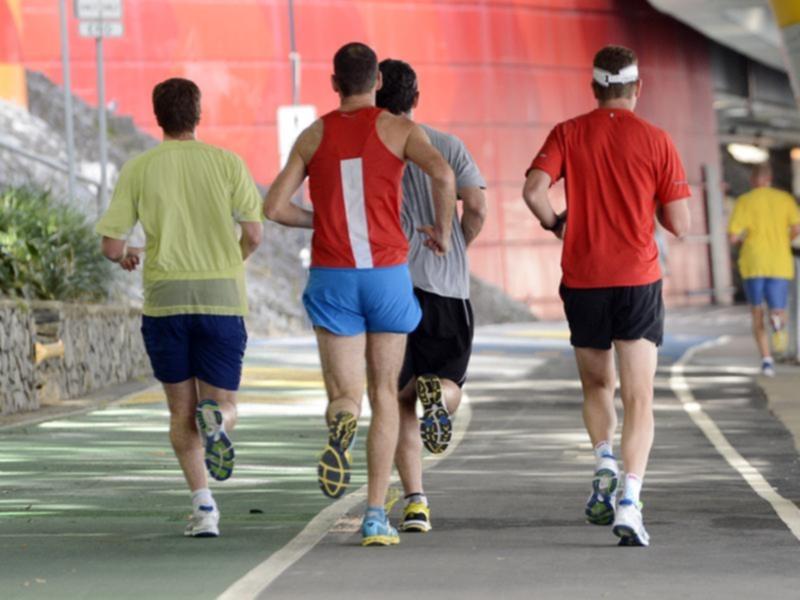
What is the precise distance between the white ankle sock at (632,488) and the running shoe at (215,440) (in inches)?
69.0

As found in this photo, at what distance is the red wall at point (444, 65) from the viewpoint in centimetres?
4644

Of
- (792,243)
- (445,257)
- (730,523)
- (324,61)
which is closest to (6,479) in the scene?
(445,257)

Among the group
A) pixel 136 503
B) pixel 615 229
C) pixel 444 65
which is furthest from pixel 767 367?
pixel 444 65

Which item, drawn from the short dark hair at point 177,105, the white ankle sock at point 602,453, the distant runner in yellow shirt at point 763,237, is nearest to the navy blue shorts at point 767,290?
the distant runner in yellow shirt at point 763,237

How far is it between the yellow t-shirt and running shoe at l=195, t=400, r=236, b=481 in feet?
43.6

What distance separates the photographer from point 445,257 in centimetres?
1087

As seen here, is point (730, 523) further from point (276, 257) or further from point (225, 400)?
point (276, 257)

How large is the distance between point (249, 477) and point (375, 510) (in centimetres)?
404

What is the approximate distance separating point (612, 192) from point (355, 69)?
1.32m

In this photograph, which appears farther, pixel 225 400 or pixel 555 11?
pixel 555 11

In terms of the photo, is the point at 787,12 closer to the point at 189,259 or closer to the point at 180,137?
the point at 180,137

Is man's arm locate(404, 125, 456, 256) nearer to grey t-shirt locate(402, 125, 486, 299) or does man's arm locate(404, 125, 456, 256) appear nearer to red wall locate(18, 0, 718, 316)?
grey t-shirt locate(402, 125, 486, 299)

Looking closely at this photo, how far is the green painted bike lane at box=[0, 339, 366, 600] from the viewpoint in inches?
359

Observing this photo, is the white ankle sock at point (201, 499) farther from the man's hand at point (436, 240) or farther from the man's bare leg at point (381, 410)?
the man's hand at point (436, 240)
